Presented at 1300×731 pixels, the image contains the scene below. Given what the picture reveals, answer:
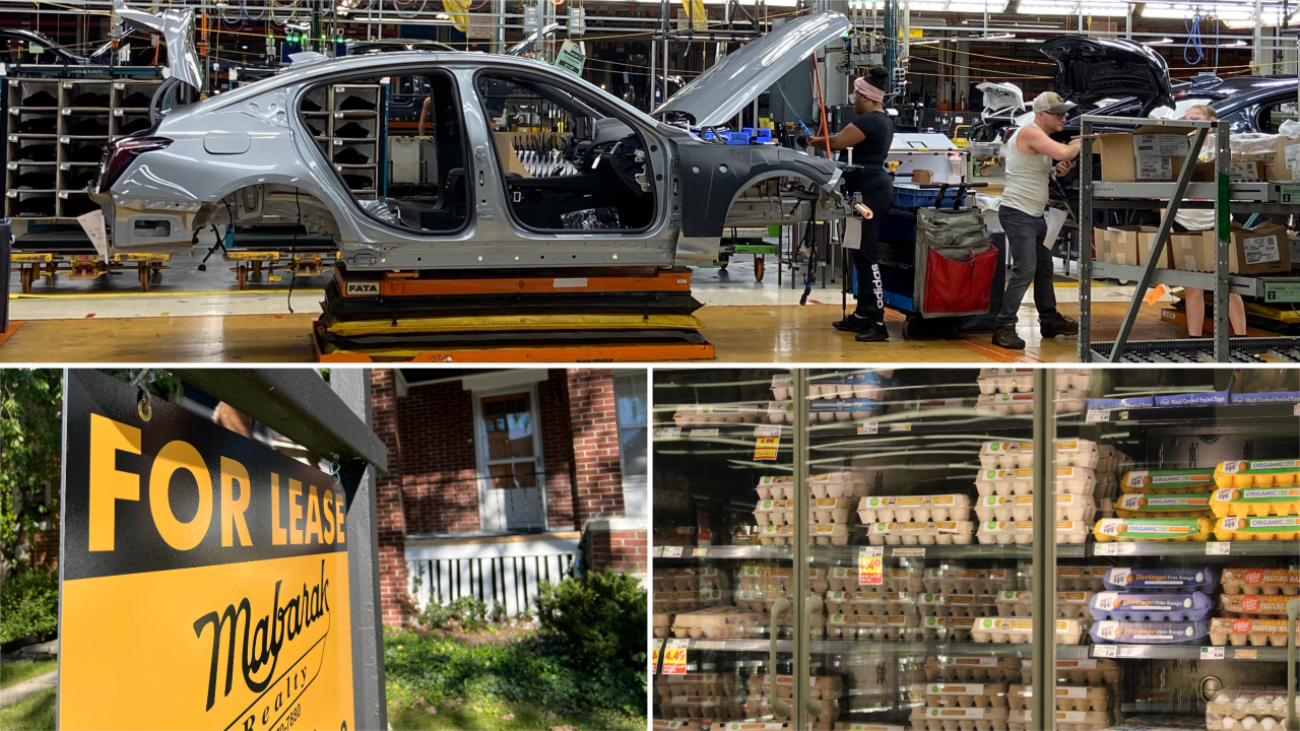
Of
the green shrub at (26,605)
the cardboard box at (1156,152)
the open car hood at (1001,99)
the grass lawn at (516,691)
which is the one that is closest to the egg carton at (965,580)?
the cardboard box at (1156,152)

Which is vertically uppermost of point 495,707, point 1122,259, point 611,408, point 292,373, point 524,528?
point 1122,259

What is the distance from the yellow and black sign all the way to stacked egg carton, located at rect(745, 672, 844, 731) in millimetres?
3362

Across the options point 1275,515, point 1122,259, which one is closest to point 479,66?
point 1122,259

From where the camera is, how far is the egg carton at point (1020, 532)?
4223mm

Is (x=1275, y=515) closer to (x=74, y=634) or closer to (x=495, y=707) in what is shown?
(x=74, y=634)

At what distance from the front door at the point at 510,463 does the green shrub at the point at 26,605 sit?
4.55 m

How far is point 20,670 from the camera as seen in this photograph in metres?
9.95

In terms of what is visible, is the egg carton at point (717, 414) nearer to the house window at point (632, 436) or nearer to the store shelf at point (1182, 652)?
the store shelf at point (1182, 652)

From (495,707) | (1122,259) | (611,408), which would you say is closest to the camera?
(1122,259)

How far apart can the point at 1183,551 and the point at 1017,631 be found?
704 mm

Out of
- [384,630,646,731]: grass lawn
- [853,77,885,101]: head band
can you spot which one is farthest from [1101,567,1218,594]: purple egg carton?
[384,630,646,731]: grass lawn

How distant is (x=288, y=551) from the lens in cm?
143

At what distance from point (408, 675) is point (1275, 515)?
9.10 metres

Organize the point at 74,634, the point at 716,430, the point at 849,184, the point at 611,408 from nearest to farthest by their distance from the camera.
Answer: the point at 74,634 → the point at 716,430 → the point at 849,184 → the point at 611,408
